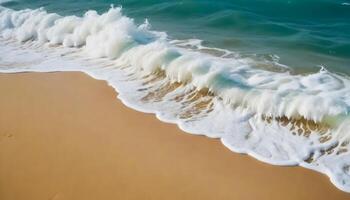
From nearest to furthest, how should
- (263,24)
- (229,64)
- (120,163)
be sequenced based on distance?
(120,163) → (229,64) → (263,24)

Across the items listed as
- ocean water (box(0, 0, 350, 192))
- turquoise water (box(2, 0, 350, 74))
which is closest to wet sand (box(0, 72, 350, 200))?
ocean water (box(0, 0, 350, 192))

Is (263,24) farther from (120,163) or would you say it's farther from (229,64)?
(120,163)

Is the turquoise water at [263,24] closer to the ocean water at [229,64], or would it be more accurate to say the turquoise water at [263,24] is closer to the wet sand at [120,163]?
the ocean water at [229,64]

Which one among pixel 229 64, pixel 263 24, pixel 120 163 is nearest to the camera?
pixel 120 163

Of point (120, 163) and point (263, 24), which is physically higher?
point (263, 24)

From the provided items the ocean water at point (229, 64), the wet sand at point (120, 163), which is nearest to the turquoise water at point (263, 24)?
the ocean water at point (229, 64)

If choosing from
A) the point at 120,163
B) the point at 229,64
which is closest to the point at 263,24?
the point at 229,64

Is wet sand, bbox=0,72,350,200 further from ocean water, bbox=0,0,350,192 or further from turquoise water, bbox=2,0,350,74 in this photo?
turquoise water, bbox=2,0,350,74

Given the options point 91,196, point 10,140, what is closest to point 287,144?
point 91,196
